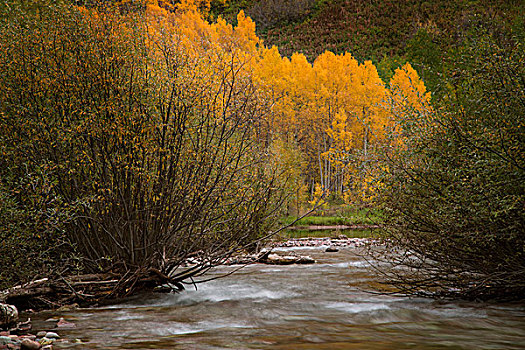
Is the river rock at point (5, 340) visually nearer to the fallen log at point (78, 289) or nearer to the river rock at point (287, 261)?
the fallen log at point (78, 289)

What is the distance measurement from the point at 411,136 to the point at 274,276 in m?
6.40

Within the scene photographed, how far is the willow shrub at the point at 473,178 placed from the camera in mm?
7309

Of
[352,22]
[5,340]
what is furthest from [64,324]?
[352,22]

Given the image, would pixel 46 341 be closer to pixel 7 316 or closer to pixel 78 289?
pixel 7 316

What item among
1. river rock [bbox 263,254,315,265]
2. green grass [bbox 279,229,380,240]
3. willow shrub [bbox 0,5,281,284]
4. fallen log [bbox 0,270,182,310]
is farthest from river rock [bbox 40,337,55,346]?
green grass [bbox 279,229,380,240]

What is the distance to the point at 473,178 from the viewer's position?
7.38 metres

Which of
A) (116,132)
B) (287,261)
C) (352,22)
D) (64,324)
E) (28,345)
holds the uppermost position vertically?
(352,22)

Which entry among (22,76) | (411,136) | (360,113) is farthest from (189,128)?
(360,113)

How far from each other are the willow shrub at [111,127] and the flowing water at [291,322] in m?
1.13

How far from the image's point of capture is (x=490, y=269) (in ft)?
27.1

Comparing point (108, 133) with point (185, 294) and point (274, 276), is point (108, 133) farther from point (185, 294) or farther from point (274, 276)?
point (274, 276)

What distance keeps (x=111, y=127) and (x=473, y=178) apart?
6.21 m

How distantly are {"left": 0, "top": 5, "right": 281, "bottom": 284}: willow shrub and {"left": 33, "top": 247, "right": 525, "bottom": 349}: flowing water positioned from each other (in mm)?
1133

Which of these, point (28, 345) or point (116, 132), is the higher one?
point (116, 132)
